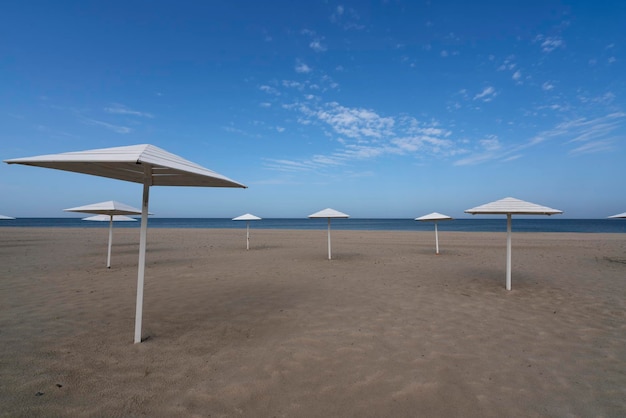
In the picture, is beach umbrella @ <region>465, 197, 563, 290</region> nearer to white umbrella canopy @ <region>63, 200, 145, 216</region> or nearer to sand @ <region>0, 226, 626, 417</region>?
sand @ <region>0, 226, 626, 417</region>

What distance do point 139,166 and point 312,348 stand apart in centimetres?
302

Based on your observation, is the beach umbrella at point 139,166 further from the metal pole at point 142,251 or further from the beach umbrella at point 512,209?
the beach umbrella at point 512,209

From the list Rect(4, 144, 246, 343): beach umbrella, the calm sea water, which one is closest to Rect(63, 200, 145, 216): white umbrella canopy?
Rect(4, 144, 246, 343): beach umbrella

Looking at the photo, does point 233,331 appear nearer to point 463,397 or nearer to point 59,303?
point 463,397

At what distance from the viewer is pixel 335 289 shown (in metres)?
6.78

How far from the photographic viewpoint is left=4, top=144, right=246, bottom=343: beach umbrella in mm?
2975

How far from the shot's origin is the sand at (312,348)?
2686mm

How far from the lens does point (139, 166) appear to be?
3.68 m

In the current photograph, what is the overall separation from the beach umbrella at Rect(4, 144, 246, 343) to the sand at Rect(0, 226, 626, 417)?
2.88 feet

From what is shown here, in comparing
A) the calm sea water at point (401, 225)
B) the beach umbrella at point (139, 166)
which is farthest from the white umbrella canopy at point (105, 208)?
the calm sea water at point (401, 225)

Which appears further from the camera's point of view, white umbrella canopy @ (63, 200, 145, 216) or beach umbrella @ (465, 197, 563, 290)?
white umbrella canopy @ (63, 200, 145, 216)

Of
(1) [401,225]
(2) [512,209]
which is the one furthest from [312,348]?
(1) [401,225]

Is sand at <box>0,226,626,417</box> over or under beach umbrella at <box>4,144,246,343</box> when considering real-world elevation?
under

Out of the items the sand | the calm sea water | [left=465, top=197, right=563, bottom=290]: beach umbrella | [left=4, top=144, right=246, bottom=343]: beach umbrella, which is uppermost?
[left=4, top=144, right=246, bottom=343]: beach umbrella
